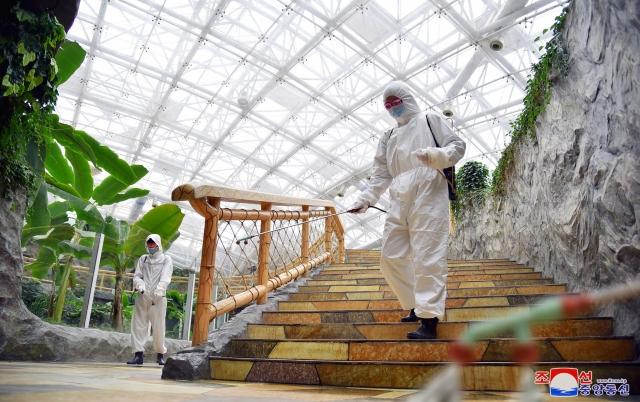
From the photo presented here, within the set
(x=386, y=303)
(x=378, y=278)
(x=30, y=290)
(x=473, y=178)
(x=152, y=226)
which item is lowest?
(x=386, y=303)

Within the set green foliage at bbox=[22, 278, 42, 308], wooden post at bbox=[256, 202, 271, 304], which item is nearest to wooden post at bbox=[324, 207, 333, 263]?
wooden post at bbox=[256, 202, 271, 304]

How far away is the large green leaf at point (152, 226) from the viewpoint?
270 inches

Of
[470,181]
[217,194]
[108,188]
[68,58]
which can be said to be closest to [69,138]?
[68,58]

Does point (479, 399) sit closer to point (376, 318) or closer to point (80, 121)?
point (376, 318)

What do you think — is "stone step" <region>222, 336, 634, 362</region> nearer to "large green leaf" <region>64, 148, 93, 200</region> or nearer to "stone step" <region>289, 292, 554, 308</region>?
"stone step" <region>289, 292, 554, 308</region>

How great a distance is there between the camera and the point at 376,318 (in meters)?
3.36

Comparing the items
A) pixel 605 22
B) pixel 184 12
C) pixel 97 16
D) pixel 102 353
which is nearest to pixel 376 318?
pixel 605 22

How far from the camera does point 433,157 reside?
268 centimetres

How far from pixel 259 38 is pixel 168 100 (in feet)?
→ 15.4

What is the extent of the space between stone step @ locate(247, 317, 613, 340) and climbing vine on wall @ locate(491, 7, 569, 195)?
1.95 meters

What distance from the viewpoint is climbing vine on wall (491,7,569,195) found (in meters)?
3.63

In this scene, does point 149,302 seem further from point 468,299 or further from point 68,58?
point 468,299

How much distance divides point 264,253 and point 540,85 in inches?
118

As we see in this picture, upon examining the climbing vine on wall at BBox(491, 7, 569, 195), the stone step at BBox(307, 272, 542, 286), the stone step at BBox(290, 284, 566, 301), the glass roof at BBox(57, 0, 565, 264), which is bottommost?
the stone step at BBox(290, 284, 566, 301)
